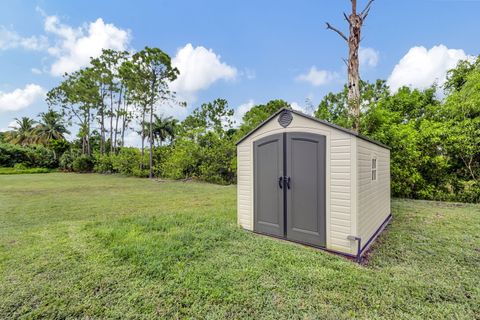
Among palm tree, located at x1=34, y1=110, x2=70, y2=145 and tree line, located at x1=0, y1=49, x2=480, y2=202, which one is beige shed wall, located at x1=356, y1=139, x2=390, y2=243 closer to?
tree line, located at x1=0, y1=49, x2=480, y2=202

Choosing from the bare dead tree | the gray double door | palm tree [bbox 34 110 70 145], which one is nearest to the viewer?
the gray double door

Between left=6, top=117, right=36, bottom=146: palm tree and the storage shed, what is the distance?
3598 cm

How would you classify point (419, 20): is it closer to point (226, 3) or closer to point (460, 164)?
point (460, 164)

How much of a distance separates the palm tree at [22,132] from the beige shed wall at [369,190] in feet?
123

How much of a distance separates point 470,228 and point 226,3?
9.56m

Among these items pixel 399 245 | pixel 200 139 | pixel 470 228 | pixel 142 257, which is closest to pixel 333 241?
pixel 399 245

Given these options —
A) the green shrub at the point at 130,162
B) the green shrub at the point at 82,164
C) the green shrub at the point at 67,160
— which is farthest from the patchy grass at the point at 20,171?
the green shrub at the point at 130,162

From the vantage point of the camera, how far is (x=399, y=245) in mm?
2988

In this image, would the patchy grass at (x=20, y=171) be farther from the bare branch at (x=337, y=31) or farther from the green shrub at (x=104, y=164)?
the bare branch at (x=337, y=31)

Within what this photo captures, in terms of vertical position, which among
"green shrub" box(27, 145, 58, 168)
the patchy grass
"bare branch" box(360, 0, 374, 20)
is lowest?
the patchy grass

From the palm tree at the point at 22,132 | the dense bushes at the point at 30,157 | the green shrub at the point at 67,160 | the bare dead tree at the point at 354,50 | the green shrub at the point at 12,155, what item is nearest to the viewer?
the bare dead tree at the point at 354,50

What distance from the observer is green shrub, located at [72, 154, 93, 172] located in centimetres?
1923

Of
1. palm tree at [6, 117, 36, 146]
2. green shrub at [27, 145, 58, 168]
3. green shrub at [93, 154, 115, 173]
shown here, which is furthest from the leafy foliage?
palm tree at [6, 117, 36, 146]

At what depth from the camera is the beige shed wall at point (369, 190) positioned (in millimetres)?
2707
